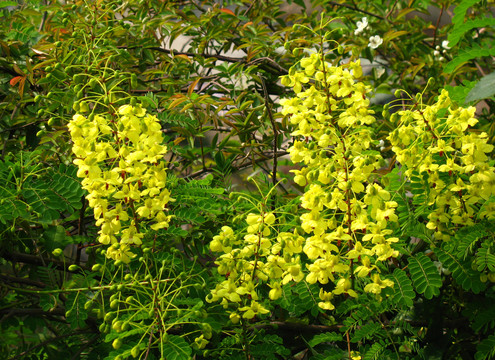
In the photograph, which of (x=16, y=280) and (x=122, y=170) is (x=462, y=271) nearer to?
(x=122, y=170)

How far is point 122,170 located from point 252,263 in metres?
0.35

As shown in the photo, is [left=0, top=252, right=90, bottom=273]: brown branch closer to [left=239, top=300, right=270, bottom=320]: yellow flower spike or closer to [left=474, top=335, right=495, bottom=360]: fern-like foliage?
[left=239, top=300, right=270, bottom=320]: yellow flower spike

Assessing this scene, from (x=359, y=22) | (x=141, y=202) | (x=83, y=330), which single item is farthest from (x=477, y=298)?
(x=359, y=22)

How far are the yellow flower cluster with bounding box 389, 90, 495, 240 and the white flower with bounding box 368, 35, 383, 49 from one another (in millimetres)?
1387

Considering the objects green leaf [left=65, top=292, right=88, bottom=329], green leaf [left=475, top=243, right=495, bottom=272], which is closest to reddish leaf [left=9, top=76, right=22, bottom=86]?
green leaf [left=65, top=292, right=88, bottom=329]

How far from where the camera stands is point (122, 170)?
1214 mm

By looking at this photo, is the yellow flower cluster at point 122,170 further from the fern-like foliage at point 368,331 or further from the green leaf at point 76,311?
the fern-like foliage at point 368,331

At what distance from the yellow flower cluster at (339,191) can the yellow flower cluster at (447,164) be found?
0.36 feet

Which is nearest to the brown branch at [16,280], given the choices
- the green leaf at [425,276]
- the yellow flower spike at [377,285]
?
the yellow flower spike at [377,285]

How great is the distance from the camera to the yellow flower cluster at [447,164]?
4.07 feet

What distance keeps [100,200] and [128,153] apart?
0.12 metres

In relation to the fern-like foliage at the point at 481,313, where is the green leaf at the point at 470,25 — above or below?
above

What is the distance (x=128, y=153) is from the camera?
4.05 feet

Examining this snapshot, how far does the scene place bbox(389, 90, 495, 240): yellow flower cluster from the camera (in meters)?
1.24
